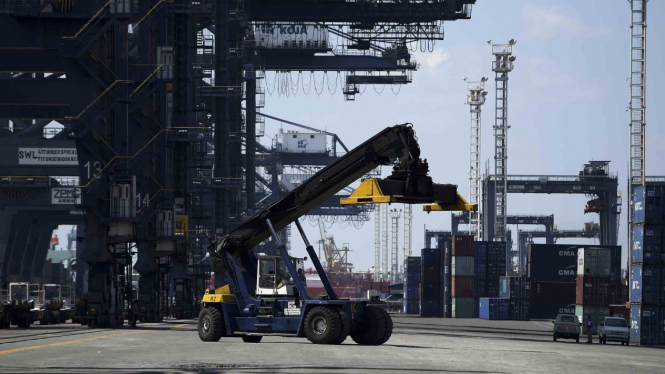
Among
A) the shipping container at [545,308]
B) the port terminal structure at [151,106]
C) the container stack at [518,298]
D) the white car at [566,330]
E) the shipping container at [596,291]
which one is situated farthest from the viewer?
the shipping container at [545,308]

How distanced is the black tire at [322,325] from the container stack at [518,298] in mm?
66121

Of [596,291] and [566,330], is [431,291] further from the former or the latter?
[566,330]

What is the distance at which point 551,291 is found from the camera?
94.6 meters

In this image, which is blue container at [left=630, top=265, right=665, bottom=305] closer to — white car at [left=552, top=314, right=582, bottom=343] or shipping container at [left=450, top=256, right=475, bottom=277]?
white car at [left=552, top=314, right=582, bottom=343]

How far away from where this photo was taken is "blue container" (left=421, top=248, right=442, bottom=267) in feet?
356

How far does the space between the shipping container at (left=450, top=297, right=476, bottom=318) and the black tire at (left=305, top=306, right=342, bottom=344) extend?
7186 cm

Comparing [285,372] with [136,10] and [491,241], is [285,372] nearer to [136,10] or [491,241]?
[136,10]

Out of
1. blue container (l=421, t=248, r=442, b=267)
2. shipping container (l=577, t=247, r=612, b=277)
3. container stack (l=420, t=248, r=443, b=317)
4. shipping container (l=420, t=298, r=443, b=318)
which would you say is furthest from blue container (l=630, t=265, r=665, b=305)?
blue container (l=421, t=248, r=442, b=267)

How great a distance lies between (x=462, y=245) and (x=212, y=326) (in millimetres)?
70354

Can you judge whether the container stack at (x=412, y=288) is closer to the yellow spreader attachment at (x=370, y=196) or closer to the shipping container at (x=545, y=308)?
the shipping container at (x=545, y=308)

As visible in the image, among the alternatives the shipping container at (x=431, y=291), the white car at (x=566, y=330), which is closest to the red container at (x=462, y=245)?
the shipping container at (x=431, y=291)

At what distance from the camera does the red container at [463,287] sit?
96562 mm

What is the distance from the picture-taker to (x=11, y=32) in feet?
134

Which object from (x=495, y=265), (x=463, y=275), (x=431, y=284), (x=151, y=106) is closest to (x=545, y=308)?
(x=495, y=265)
